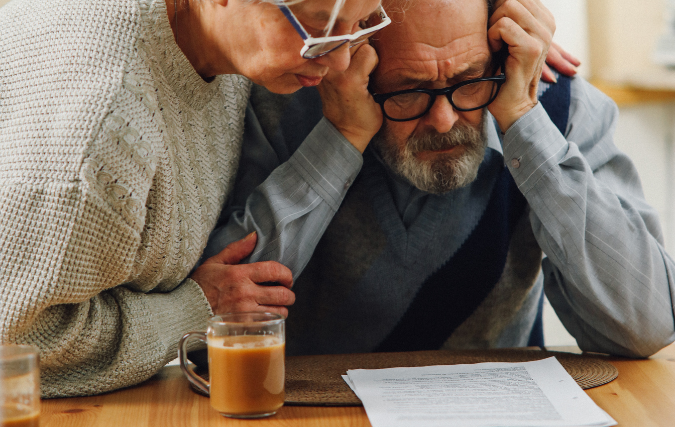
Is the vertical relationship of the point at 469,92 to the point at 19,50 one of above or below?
below

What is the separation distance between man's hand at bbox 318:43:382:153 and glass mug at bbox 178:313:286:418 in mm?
509

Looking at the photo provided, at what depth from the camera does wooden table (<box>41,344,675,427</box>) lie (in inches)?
34.3

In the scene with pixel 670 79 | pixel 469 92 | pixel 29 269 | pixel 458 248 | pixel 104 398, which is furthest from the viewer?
pixel 670 79

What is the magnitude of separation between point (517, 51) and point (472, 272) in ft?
1.62

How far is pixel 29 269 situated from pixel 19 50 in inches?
13.0

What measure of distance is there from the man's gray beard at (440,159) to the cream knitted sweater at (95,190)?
43 centimetres

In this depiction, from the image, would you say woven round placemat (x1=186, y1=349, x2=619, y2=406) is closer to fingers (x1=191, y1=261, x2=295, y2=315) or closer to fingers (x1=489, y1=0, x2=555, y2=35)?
fingers (x1=191, y1=261, x2=295, y2=315)

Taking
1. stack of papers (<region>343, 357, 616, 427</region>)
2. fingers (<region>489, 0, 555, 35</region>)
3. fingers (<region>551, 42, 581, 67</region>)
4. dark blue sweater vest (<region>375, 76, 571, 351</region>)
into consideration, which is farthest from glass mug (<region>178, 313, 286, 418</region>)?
fingers (<region>551, 42, 581, 67</region>)

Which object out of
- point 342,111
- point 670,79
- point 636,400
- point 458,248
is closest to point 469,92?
point 342,111

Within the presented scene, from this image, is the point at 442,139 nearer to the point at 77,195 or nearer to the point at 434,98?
the point at 434,98

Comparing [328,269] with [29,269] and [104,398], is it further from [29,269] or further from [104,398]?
[29,269]

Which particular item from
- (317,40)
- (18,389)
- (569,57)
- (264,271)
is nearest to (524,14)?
(569,57)

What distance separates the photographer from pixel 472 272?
143 cm

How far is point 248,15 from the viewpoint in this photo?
37.7 inches
